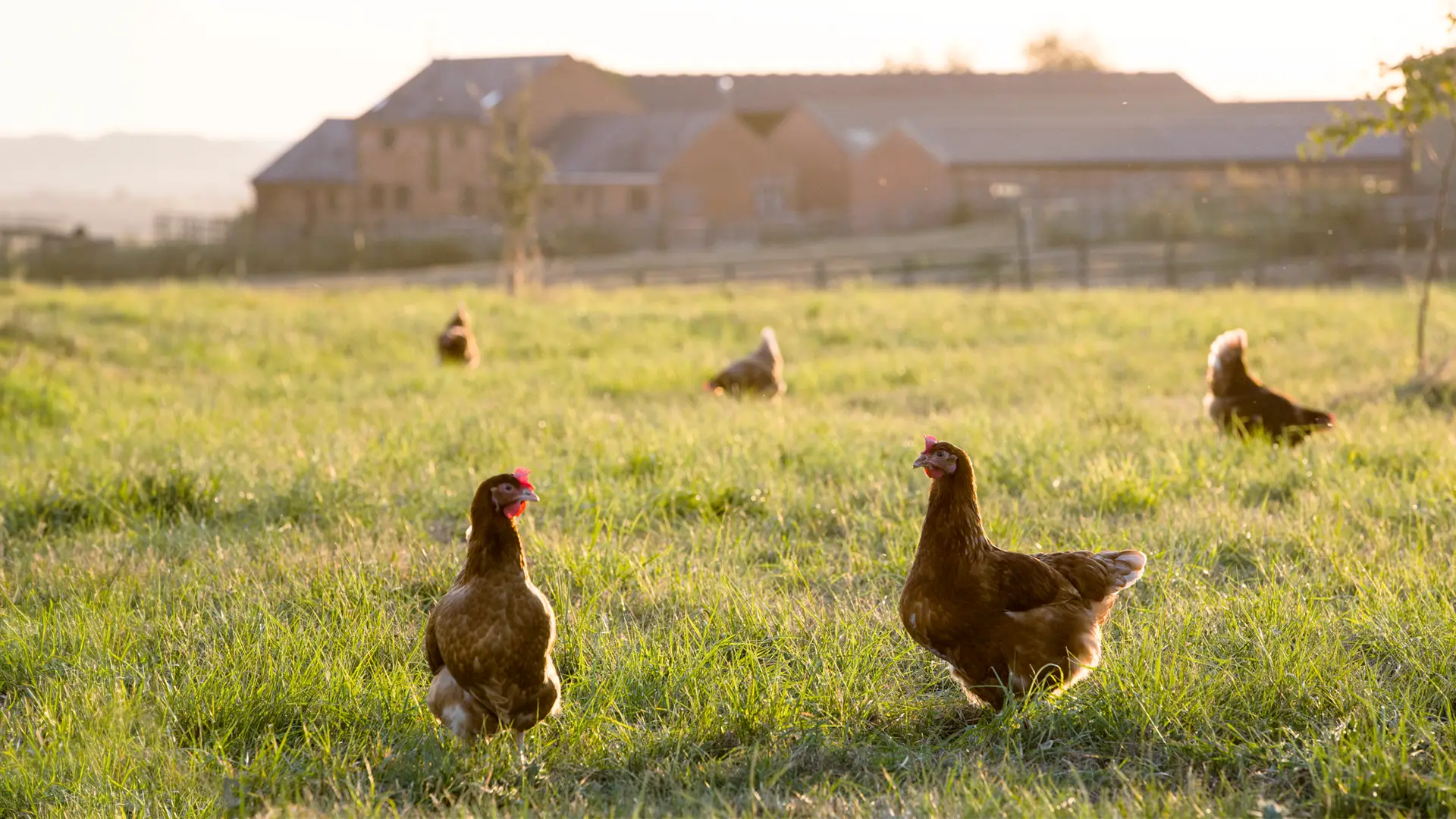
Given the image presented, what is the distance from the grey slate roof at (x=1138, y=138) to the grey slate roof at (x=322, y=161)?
82.5ft

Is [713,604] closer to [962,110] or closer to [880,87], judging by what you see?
[962,110]

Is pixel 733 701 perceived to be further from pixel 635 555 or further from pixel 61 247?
pixel 61 247

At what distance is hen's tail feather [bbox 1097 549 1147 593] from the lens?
4.49 metres

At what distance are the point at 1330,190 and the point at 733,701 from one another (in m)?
38.4

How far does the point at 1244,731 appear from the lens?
4.16 metres

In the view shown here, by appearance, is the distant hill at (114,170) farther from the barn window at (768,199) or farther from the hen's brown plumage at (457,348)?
the hen's brown plumage at (457,348)

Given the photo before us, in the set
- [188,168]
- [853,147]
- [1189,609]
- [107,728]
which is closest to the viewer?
[107,728]

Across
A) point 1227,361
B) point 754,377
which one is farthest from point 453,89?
point 1227,361

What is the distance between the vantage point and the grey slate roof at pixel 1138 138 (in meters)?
53.0

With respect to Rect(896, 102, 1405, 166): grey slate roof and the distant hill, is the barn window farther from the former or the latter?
the distant hill

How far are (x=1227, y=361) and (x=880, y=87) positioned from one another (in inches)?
2800

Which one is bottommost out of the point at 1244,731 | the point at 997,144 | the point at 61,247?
the point at 1244,731

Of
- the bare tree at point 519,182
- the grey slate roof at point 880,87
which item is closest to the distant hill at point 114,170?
the grey slate roof at point 880,87

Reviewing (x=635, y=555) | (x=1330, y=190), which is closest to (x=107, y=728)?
(x=635, y=555)
